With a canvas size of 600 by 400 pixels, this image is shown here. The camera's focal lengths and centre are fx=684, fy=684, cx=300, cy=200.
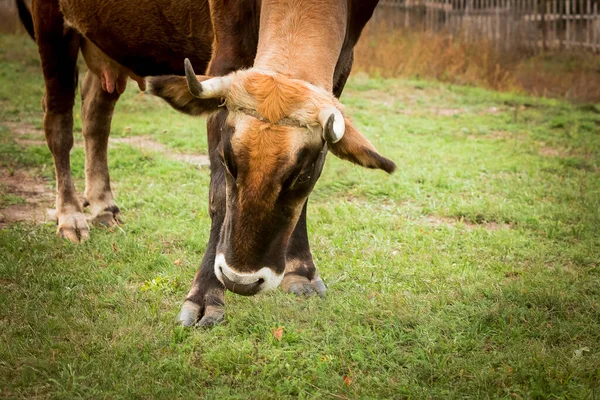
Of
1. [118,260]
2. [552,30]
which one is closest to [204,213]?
[118,260]

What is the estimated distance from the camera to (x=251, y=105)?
3.31m

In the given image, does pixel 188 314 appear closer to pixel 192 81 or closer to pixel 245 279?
pixel 245 279

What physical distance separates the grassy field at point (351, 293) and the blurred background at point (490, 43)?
632cm

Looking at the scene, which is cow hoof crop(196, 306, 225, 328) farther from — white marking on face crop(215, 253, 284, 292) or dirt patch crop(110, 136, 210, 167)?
dirt patch crop(110, 136, 210, 167)

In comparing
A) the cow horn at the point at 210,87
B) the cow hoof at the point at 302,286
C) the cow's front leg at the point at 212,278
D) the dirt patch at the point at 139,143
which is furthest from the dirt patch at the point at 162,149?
the cow horn at the point at 210,87

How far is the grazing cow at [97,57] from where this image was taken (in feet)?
15.6

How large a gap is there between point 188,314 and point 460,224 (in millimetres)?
2742

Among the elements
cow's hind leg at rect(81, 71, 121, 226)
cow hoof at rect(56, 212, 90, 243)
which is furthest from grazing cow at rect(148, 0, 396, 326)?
cow's hind leg at rect(81, 71, 121, 226)

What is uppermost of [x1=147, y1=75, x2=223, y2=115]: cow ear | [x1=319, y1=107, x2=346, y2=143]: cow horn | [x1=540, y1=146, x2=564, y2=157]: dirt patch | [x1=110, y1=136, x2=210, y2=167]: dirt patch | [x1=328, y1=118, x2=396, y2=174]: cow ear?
[x1=147, y1=75, x2=223, y2=115]: cow ear

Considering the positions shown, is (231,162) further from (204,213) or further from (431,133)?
(431,133)

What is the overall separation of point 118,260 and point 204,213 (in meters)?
1.19

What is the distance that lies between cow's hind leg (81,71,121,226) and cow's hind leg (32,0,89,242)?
0.20m

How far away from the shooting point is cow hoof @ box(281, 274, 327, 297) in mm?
4239

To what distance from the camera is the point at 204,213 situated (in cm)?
582
